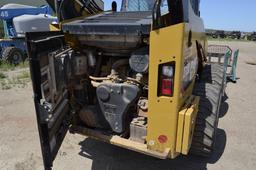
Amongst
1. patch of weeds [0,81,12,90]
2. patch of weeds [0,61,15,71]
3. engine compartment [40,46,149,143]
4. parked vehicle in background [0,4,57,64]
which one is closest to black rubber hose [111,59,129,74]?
engine compartment [40,46,149,143]

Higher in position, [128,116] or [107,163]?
[128,116]

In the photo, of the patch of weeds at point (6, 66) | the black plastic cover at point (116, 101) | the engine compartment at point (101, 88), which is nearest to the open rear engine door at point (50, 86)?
the engine compartment at point (101, 88)

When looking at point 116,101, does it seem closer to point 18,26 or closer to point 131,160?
point 131,160

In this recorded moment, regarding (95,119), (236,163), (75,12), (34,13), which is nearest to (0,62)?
(34,13)

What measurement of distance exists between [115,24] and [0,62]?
32.0 ft

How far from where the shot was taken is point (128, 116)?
3.35 meters

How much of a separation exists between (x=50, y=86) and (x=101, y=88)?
2.09 feet

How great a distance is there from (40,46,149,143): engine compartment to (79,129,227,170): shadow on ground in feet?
1.55

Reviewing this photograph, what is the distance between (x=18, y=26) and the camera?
Answer: 38.4 ft

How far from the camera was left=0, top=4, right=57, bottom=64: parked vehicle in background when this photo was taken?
11.6 m

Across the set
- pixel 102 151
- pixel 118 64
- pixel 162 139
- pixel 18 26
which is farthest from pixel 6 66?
pixel 162 139

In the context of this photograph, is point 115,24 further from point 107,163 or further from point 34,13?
point 34,13

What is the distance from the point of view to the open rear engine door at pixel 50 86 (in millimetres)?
2508

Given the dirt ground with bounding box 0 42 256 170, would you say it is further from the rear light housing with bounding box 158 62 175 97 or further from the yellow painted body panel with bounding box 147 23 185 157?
the rear light housing with bounding box 158 62 175 97
